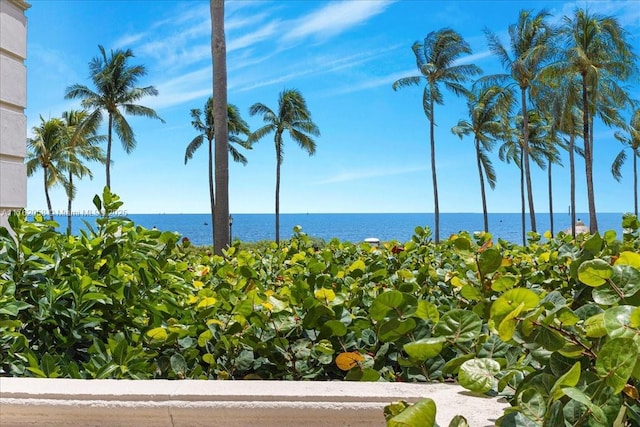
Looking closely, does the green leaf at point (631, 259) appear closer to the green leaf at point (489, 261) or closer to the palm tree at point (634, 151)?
the green leaf at point (489, 261)

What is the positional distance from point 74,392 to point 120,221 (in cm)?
96

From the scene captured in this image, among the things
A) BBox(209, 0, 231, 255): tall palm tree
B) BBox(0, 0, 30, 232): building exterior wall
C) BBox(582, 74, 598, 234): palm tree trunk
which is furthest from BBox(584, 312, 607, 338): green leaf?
BBox(582, 74, 598, 234): palm tree trunk

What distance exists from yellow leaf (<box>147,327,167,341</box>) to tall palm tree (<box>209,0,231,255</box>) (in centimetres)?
666

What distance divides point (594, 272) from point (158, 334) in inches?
52.4

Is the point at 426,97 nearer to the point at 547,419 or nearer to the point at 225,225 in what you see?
the point at 225,225

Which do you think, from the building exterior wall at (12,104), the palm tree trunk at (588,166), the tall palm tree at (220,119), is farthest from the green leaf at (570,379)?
the palm tree trunk at (588,166)

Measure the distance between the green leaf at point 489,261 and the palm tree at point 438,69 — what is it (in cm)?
3312

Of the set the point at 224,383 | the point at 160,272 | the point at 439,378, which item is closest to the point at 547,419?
the point at 439,378

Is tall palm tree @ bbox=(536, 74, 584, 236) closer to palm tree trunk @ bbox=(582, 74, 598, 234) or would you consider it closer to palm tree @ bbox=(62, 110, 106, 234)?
palm tree trunk @ bbox=(582, 74, 598, 234)

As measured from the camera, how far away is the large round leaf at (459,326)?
1360mm

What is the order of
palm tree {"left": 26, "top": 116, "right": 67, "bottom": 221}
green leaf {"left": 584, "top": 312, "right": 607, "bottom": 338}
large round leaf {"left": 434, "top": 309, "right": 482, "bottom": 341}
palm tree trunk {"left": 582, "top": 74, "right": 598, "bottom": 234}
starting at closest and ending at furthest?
green leaf {"left": 584, "top": 312, "right": 607, "bottom": 338} → large round leaf {"left": 434, "top": 309, "right": 482, "bottom": 341} → palm tree trunk {"left": 582, "top": 74, "right": 598, "bottom": 234} → palm tree {"left": 26, "top": 116, "right": 67, "bottom": 221}

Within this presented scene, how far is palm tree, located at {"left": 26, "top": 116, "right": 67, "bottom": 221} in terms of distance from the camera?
3691 cm

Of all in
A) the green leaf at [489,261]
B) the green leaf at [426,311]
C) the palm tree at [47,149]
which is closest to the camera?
the green leaf at [426,311]

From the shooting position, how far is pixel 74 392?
4.79ft
